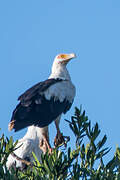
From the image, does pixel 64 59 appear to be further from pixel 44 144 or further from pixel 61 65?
pixel 44 144

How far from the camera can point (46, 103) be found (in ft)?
29.5

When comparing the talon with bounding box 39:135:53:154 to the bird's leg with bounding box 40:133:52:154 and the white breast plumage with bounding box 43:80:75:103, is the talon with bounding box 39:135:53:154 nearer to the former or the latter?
the bird's leg with bounding box 40:133:52:154

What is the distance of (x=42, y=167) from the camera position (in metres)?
5.12

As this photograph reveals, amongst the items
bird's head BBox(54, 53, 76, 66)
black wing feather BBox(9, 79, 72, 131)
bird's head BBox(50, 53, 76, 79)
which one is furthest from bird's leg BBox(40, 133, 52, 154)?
bird's head BBox(54, 53, 76, 66)

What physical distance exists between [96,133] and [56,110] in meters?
3.30

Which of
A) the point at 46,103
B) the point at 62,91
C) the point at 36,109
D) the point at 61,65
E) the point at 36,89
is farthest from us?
the point at 61,65

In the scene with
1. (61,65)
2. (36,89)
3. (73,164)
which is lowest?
(73,164)

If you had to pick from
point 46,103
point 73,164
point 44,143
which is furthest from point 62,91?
point 73,164

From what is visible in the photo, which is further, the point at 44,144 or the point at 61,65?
the point at 61,65

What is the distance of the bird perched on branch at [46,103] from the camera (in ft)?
27.2

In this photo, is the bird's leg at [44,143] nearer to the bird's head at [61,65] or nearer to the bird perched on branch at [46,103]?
the bird perched on branch at [46,103]

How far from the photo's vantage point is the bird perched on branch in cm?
828

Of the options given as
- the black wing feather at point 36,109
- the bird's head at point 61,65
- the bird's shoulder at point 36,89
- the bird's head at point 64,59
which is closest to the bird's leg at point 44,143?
the black wing feather at point 36,109

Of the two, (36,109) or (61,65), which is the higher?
(61,65)
